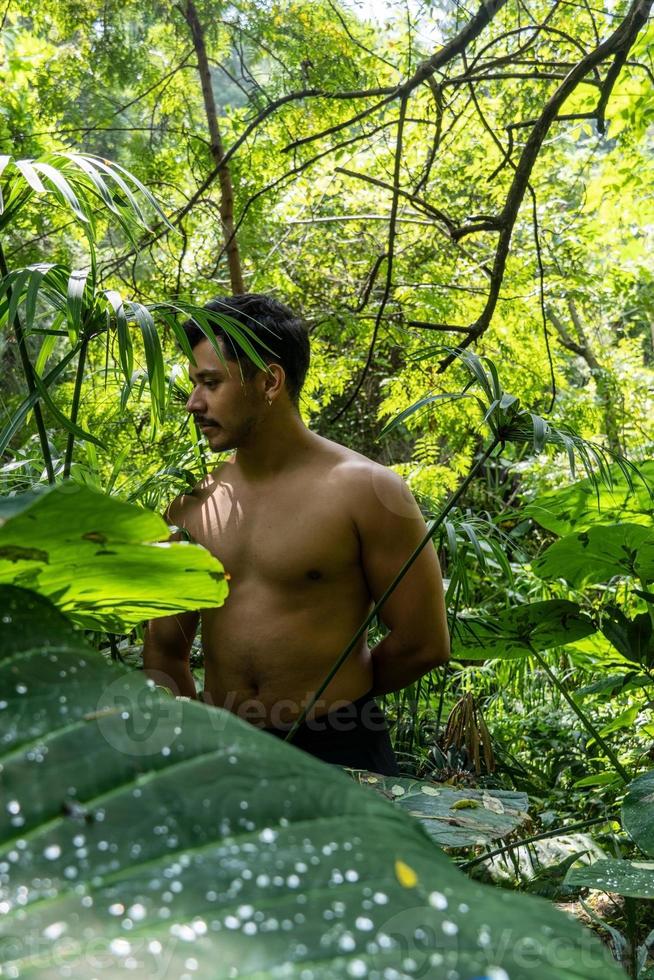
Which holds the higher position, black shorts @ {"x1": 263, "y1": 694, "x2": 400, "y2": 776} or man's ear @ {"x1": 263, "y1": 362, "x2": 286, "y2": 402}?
man's ear @ {"x1": 263, "y1": 362, "x2": 286, "y2": 402}

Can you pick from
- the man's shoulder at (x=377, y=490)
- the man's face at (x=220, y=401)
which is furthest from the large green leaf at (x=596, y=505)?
the man's face at (x=220, y=401)

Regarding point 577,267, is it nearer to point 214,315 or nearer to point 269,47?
point 269,47

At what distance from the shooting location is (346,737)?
6.21 feet

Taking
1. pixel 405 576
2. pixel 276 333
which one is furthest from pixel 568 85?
pixel 405 576

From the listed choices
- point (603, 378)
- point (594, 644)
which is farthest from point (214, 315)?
point (603, 378)

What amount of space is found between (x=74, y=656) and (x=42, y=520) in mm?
83

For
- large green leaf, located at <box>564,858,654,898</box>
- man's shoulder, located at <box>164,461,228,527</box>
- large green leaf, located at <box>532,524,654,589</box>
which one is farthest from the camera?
man's shoulder, located at <box>164,461,228,527</box>

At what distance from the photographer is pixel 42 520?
0.46 meters

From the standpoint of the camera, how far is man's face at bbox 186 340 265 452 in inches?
73.9

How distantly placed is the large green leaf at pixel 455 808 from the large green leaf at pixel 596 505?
83cm

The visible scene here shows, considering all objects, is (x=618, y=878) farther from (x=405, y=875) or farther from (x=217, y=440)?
(x=217, y=440)

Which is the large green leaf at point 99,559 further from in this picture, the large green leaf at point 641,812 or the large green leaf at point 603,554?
the large green leaf at point 603,554

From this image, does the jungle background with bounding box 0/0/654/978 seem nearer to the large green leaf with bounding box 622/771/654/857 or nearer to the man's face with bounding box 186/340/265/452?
the man's face with bounding box 186/340/265/452

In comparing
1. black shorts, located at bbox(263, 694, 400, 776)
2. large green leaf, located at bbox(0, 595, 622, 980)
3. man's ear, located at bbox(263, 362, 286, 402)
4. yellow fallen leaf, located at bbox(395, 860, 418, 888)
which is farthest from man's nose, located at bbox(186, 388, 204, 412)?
yellow fallen leaf, located at bbox(395, 860, 418, 888)
